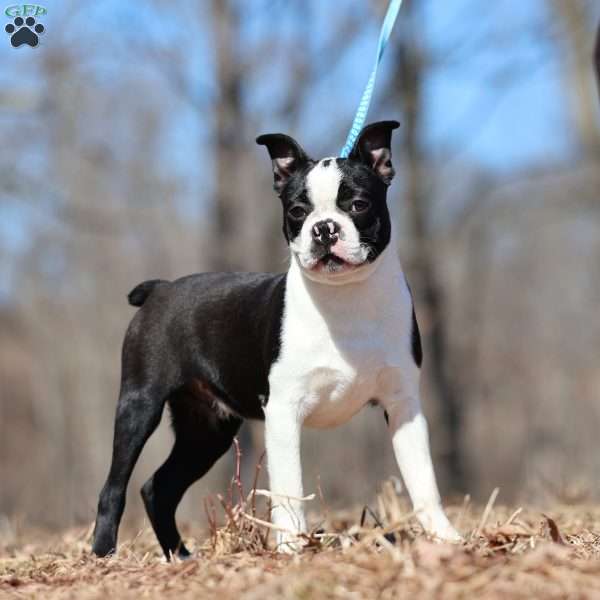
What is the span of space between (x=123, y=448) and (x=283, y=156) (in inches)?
58.6

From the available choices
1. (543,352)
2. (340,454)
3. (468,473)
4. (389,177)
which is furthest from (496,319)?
(389,177)

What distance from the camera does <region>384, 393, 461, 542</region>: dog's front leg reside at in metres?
4.16

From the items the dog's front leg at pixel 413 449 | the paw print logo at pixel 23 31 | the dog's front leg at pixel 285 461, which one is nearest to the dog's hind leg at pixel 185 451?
the dog's front leg at pixel 285 461

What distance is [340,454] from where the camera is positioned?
2086 cm

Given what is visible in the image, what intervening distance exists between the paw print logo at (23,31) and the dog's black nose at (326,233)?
4.00 metres

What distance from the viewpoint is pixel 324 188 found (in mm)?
4188

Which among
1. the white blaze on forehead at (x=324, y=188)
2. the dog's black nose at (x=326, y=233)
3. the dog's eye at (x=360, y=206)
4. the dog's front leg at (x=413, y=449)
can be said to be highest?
the white blaze on forehead at (x=324, y=188)

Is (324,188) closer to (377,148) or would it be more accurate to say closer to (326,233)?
(326,233)

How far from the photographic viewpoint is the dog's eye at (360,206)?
418 centimetres

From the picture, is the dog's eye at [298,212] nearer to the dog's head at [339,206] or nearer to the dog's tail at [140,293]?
the dog's head at [339,206]

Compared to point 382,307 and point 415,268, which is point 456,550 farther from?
point 415,268

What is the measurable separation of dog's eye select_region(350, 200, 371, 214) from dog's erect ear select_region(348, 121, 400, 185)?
0.82ft

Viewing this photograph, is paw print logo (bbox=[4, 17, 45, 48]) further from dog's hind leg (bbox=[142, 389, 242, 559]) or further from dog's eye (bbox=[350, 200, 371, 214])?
dog's eye (bbox=[350, 200, 371, 214])

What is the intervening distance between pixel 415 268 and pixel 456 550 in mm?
10732
